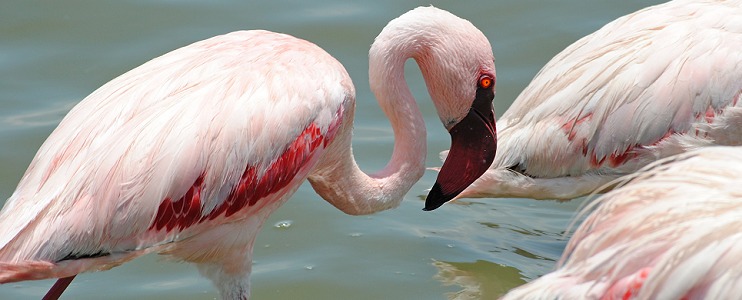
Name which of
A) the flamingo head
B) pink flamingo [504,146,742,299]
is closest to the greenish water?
the flamingo head

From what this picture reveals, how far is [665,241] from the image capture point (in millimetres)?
3219

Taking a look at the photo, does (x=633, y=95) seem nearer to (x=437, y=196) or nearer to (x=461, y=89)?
(x=461, y=89)

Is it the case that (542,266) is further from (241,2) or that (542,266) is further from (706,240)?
(241,2)

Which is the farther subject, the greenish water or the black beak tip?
the greenish water

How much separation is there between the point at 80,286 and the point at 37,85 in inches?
87.5

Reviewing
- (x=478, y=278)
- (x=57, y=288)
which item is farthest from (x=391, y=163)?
(x=57, y=288)

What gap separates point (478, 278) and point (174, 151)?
2.12 m

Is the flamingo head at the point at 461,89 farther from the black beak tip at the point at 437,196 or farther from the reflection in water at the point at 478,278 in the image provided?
the reflection in water at the point at 478,278

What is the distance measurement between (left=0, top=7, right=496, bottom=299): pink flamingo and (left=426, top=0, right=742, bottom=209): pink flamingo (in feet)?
1.45

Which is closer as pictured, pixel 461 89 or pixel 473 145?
pixel 461 89

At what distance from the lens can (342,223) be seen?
667cm

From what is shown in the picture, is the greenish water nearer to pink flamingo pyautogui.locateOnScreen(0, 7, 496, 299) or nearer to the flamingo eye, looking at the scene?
pink flamingo pyautogui.locateOnScreen(0, 7, 496, 299)

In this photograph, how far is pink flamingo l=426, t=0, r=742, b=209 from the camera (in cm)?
554

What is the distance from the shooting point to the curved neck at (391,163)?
17.7ft
